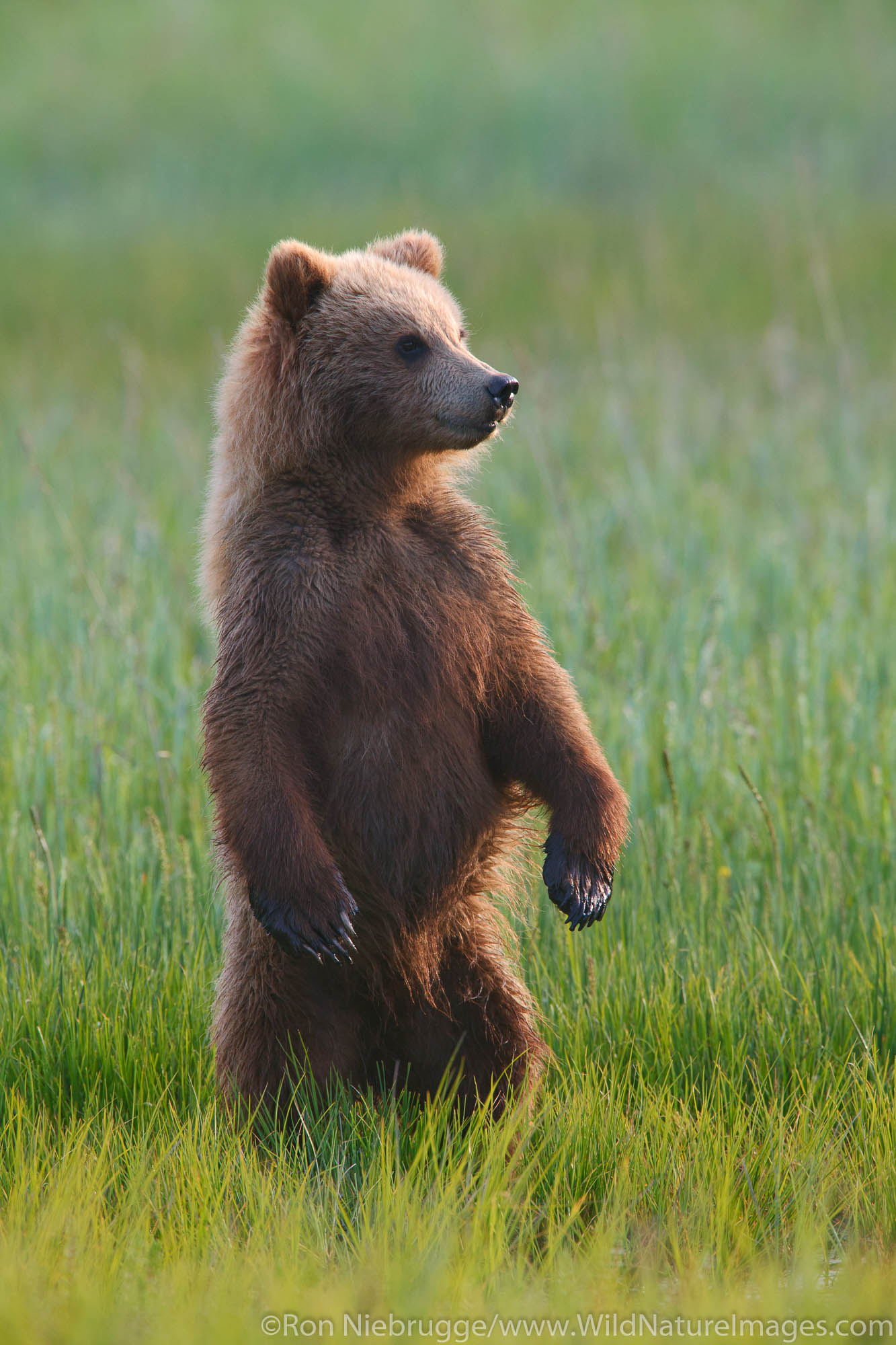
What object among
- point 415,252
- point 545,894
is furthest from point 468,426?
point 545,894

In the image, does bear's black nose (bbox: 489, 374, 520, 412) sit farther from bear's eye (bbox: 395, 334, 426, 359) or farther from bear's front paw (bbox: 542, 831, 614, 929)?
bear's front paw (bbox: 542, 831, 614, 929)

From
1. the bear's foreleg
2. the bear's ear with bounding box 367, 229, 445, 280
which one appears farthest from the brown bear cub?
the bear's ear with bounding box 367, 229, 445, 280

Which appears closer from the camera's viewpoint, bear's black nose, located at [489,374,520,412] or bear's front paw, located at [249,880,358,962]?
bear's front paw, located at [249,880,358,962]

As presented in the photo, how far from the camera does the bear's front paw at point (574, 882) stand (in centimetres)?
287

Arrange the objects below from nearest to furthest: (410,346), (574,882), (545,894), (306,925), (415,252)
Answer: (306,925) < (574,882) < (410,346) < (415,252) < (545,894)

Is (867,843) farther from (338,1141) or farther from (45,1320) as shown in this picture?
(45,1320)

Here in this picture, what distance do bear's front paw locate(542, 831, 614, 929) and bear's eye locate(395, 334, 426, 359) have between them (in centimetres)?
109

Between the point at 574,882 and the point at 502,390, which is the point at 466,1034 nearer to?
the point at 574,882

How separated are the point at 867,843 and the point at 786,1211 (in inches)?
66.3

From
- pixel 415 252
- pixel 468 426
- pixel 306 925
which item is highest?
pixel 415 252

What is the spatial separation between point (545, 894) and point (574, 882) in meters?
1.19

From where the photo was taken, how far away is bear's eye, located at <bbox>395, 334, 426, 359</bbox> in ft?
9.78

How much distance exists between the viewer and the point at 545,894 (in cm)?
405

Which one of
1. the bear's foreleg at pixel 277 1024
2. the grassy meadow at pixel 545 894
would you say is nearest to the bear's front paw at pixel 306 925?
the bear's foreleg at pixel 277 1024
